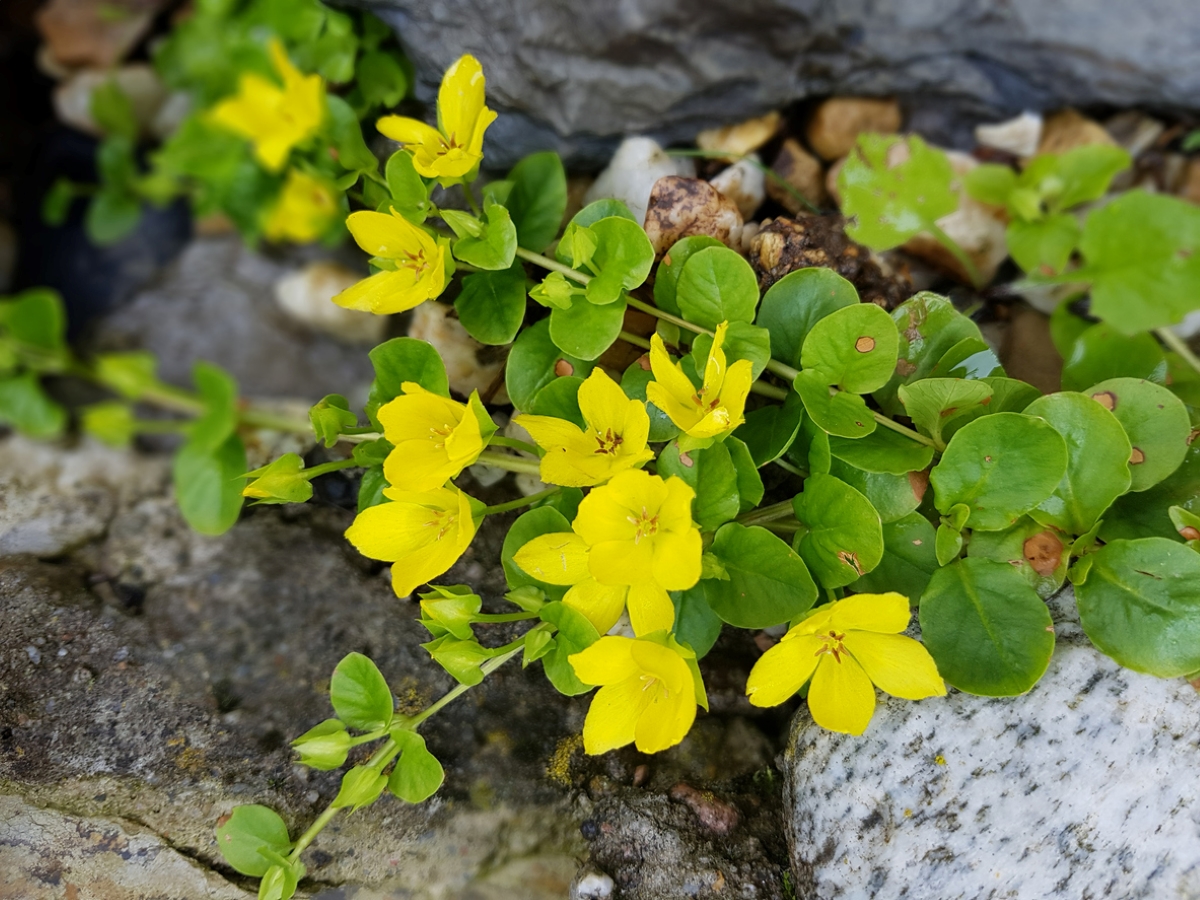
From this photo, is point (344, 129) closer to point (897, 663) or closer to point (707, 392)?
point (707, 392)

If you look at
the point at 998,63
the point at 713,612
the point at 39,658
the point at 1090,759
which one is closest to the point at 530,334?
the point at 713,612

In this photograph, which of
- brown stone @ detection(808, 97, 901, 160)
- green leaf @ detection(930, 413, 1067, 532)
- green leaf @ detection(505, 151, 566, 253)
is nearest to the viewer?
green leaf @ detection(930, 413, 1067, 532)

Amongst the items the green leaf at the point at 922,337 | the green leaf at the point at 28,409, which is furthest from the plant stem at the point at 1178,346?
the green leaf at the point at 28,409

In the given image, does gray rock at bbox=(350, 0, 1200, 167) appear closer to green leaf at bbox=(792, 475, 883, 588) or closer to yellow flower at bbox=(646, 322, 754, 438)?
yellow flower at bbox=(646, 322, 754, 438)

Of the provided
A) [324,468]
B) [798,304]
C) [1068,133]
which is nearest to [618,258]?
[798,304]

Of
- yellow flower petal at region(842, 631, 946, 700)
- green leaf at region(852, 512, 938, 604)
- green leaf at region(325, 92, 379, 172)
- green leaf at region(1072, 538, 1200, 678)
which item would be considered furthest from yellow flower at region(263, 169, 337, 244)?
green leaf at region(1072, 538, 1200, 678)
